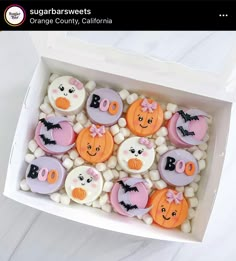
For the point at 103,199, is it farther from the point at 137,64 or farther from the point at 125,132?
the point at 137,64

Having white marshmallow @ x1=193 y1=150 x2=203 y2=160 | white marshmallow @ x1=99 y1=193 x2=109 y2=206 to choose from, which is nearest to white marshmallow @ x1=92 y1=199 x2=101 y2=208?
white marshmallow @ x1=99 y1=193 x2=109 y2=206

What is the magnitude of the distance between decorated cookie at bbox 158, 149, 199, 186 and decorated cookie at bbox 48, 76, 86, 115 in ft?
0.68

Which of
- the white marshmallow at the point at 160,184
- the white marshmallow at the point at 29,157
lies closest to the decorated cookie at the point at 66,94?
the white marshmallow at the point at 29,157

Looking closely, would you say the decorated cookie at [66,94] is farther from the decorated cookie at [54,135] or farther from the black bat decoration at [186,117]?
the black bat decoration at [186,117]

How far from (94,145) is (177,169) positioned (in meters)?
0.17

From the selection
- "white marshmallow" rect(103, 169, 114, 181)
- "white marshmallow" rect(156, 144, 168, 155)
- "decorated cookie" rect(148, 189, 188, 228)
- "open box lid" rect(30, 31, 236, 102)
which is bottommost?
"decorated cookie" rect(148, 189, 188, 228)

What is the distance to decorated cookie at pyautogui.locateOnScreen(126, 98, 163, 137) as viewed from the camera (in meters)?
0.85

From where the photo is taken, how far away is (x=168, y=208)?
836 millimetres

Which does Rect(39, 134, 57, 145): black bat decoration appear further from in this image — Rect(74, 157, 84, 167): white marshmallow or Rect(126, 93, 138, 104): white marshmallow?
Rect(126, 93, 138, 104): white marshmallow

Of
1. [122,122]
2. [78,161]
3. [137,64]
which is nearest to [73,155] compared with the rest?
[78,161]
